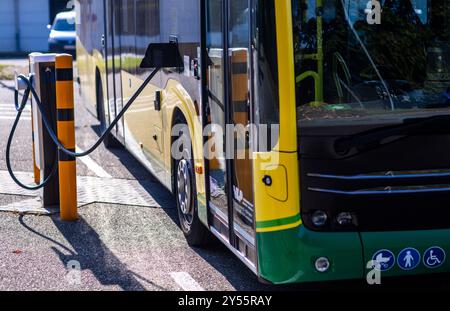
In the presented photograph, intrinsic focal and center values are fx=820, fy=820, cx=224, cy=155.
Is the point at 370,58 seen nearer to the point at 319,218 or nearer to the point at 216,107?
the point at 319,218

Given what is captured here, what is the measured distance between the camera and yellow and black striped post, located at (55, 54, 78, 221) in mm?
7191

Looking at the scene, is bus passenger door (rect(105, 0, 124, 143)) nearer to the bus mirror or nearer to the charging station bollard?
the charging station bollard

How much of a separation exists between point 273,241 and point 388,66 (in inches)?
48.9

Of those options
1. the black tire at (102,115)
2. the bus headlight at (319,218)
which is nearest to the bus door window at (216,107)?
the bus headlight at (319,218)

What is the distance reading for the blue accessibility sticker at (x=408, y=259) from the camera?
4.83m

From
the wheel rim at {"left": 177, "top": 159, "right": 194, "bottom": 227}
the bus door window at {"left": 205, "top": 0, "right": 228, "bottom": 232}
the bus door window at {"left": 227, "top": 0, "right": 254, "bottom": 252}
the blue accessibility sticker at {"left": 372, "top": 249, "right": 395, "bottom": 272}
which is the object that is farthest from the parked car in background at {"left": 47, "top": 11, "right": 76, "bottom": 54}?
the blue accessibility sticker at {"left": 372, "top": 249, "right": 395, "bottom": 272}

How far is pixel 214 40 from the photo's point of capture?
5566 millimetres

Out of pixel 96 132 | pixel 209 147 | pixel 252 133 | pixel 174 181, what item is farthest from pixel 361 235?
pixel 96 132

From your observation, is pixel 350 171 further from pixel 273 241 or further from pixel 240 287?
pixel 240 287

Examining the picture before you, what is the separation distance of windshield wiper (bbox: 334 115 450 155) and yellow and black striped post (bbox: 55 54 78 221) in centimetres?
330

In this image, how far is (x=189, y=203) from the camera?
6539 millimetres

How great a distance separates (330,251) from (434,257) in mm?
672
